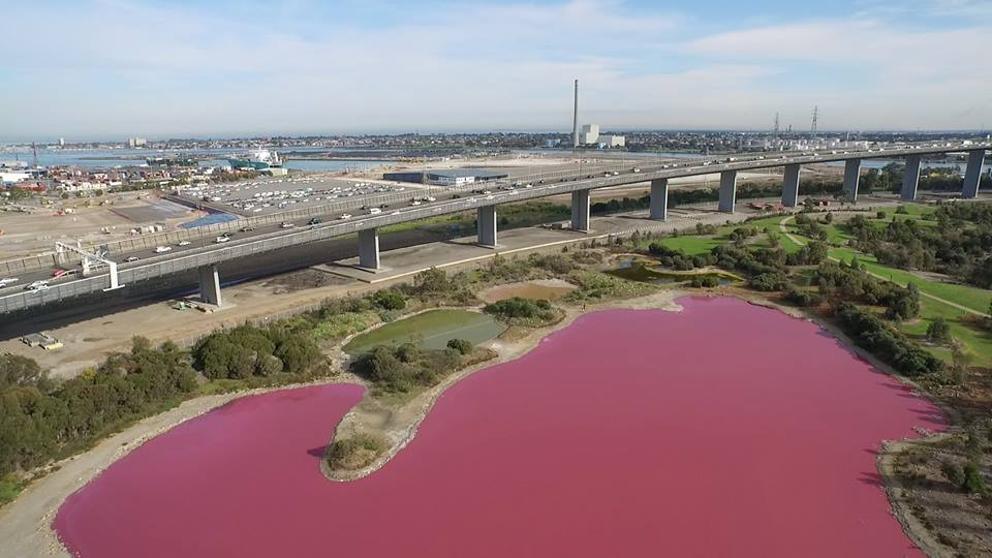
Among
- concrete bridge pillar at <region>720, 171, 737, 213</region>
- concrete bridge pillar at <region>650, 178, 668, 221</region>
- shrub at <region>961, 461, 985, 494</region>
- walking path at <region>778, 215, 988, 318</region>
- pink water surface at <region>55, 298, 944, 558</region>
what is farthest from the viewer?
concrete bridge pillar at <region>720, 171, 737, 213</region>

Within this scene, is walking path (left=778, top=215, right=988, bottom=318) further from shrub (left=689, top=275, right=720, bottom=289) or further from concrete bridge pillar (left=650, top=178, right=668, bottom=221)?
concrete bridge pillar (left=650, top=178, right=668, bottom=221)

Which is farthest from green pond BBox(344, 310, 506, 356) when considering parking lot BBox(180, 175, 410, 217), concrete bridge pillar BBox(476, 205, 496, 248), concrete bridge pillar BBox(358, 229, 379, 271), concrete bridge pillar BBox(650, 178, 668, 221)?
parking lot BBox(180, 175, 410, 217)

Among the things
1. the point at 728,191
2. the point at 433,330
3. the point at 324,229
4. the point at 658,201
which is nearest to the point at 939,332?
the point at 433,330

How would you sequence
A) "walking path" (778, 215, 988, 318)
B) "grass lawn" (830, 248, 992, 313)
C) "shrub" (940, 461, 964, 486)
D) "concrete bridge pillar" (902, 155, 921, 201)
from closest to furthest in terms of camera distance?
"shrub" (940, 461, 964, 486), "walking path" (778, 215, 988, 318), "grass lawn" (830, 248, 992, 313), "concrete bridge pillar" (902, 155, 921, 201)

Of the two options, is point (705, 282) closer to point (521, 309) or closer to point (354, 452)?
point (521, 309)

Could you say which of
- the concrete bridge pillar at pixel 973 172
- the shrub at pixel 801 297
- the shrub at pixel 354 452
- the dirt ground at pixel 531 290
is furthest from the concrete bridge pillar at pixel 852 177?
the shrub at pixel 354 452

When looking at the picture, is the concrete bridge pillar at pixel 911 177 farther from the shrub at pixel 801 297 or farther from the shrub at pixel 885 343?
the shrub at pixel 885 343

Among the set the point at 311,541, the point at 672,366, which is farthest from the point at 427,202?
the point at 311,541
